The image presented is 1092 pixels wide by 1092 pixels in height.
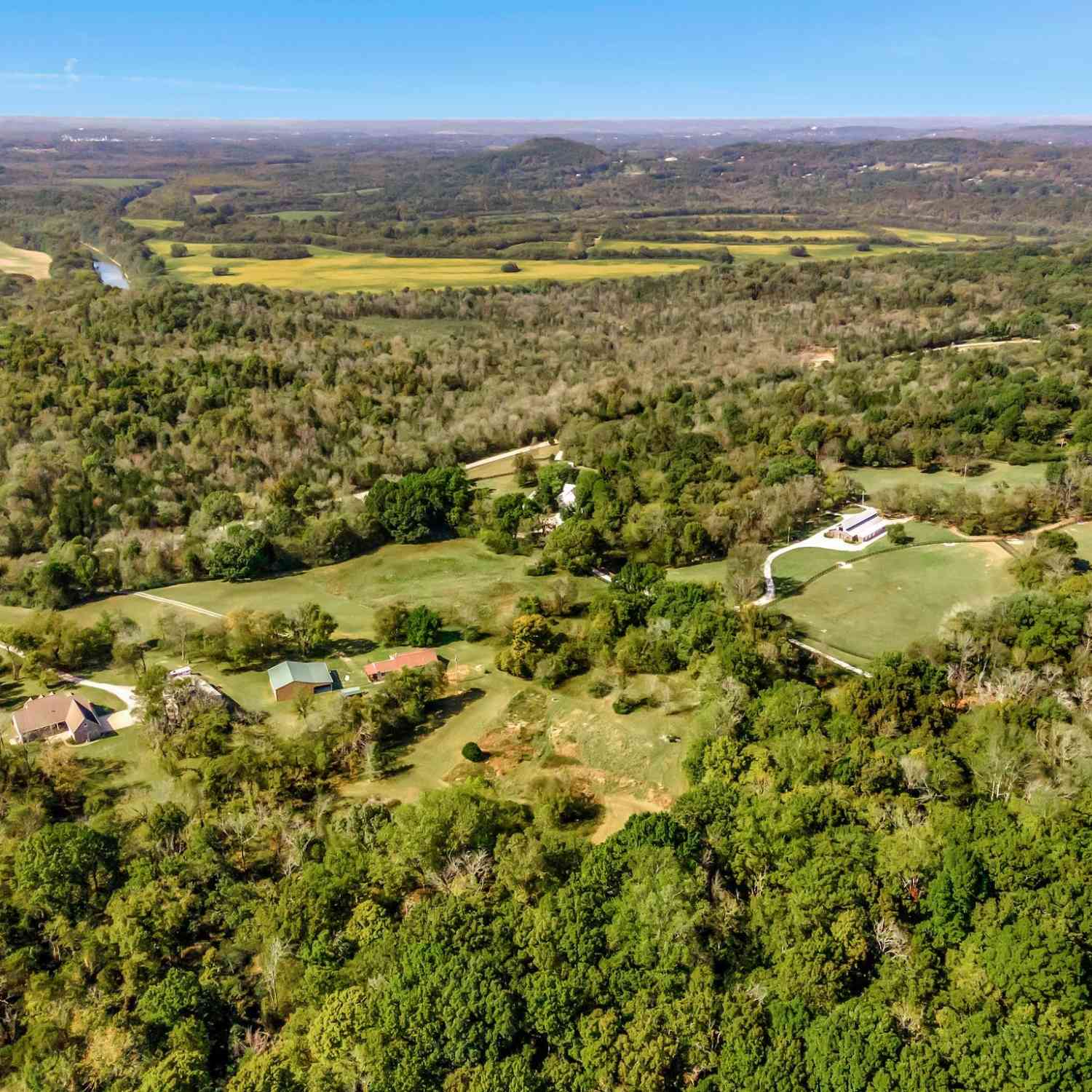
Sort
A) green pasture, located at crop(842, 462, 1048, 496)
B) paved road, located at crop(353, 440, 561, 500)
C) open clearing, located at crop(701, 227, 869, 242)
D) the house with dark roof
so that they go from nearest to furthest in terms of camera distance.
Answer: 1. the house with dark roof
2. green pasture, located at crop(842, 462, 1048, 496)
3. paved road, located at crop(353, 440, 561, 500)
4. open clearing, located at crop(701, 227, 869, 242)

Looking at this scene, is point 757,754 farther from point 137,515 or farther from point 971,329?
point 971,329

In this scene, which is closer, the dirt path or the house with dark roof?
the dirt path

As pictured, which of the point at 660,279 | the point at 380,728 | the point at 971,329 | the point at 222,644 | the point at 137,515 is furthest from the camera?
the point at 660,279

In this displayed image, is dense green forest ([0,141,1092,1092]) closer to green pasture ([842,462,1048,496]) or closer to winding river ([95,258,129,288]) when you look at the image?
green pasture ([842,462,1048,496])

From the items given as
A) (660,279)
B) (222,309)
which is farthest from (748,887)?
(660,279)

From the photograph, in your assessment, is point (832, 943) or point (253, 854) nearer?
point (832, 943)

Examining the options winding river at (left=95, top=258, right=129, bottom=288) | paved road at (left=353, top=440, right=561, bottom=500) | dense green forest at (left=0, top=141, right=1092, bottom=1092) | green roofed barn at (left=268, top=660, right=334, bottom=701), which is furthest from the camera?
winding river at (left=95, top=258, right=129, bottom=288)

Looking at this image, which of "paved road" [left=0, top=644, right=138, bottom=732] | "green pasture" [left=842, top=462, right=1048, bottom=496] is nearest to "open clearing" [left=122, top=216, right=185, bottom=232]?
"paved road" [left=0, top=644, right=138, bottom=732]
